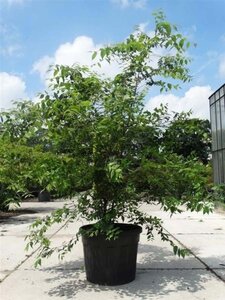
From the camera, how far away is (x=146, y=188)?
534cm

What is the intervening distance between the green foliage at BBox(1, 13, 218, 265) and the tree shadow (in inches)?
24.9

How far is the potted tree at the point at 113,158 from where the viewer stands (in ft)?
16.3

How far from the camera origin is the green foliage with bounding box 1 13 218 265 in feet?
16.2

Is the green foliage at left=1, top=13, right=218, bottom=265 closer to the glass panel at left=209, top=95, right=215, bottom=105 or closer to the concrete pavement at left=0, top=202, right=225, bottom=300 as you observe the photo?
the concrete pavement at left=0, top=202, right=225, bottom=300

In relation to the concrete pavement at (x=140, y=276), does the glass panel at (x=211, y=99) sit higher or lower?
higher

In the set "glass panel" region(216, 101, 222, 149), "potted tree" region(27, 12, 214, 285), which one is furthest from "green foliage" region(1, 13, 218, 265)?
"glass panel" region(216, 101, 222, 149)

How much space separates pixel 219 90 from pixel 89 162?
1340 cm

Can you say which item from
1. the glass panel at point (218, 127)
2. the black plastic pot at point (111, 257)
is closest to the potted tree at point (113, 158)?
the black plastic pot at point (111, 257)

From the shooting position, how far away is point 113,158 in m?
5.16

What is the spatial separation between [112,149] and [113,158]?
110 mm

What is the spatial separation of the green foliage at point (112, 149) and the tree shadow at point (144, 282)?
2.08 feet

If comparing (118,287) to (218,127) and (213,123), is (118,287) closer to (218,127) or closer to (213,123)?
(218,127)

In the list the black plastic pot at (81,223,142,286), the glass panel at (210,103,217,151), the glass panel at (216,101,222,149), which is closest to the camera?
the black plastic pot at (81,223,142,286)

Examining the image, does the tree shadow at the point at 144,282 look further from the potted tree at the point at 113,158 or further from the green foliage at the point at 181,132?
the green foliage at the point at 181,132
